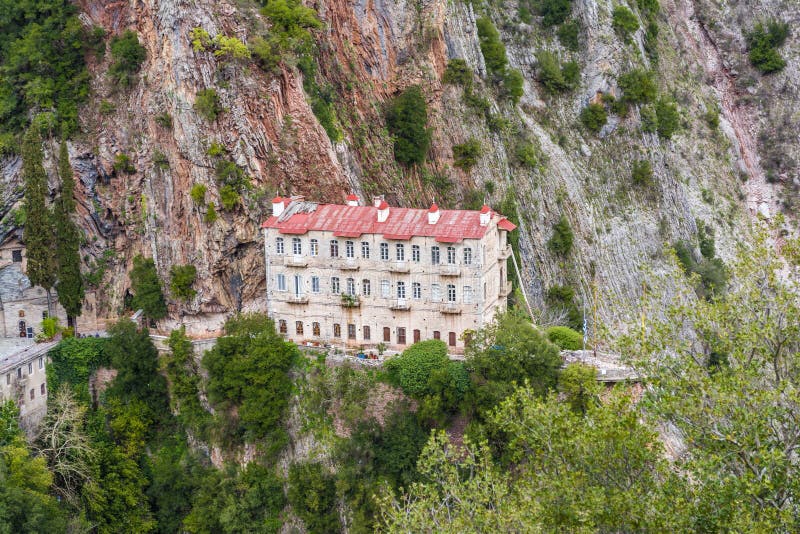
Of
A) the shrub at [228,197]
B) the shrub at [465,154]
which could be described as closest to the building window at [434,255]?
the shrub at [228,197]

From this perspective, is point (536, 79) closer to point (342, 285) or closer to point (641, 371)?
point (342, 285)

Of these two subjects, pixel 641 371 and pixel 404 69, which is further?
pixel 404 69

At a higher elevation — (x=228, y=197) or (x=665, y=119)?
(x=665, y=119)

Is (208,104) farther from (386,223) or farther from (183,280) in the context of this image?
(386,223)

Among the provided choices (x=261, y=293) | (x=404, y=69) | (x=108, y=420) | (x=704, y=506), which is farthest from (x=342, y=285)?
(x=704, y=506)

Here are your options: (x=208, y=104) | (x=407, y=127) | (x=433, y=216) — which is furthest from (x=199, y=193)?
(x=407, y=127)

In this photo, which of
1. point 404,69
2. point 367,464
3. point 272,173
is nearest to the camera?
point 367,464
